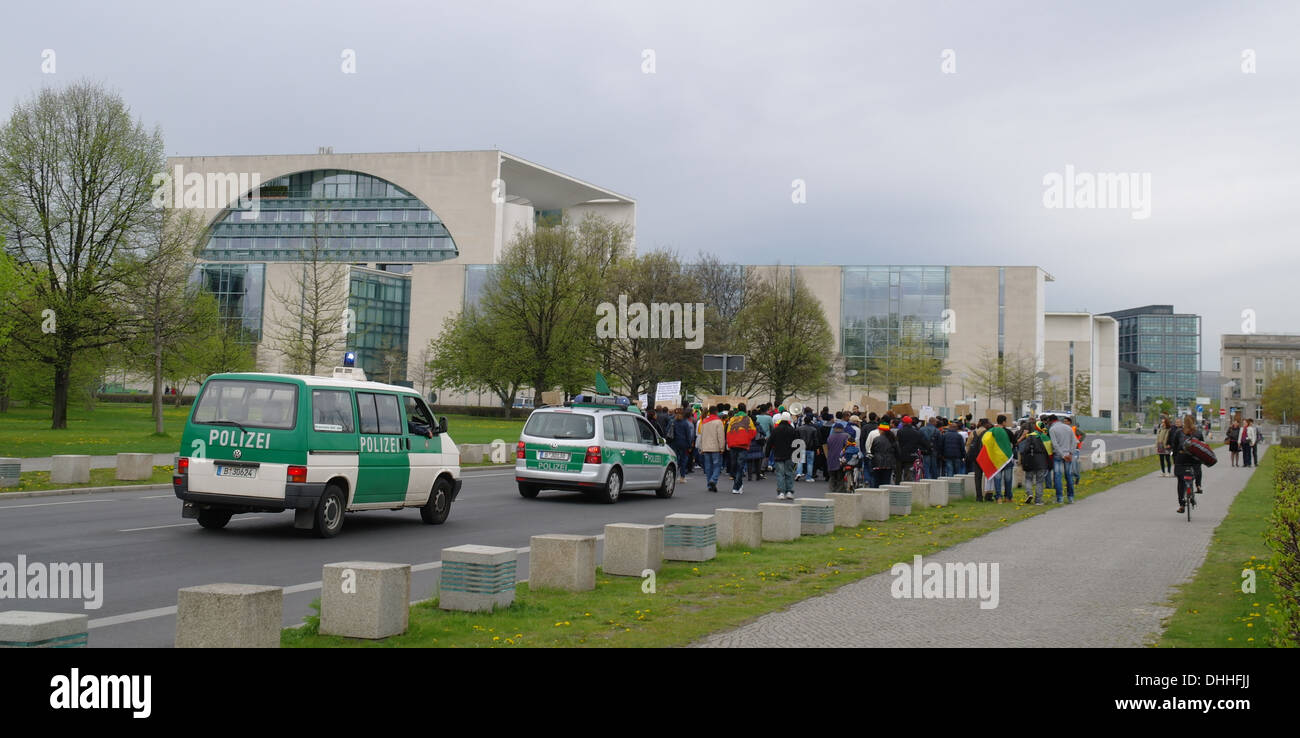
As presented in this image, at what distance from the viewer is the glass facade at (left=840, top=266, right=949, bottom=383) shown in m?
86.2

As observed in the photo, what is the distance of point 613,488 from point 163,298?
72.0 feet

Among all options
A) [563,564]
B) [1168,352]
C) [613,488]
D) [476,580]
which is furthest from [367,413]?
[1168,352]

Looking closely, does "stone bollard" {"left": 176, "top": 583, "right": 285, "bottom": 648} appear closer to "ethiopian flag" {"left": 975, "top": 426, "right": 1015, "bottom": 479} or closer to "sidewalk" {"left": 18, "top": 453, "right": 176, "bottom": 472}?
"ethiopian flag" {"left": 975, "top": 426, "right": 1015, "bottom": 479}

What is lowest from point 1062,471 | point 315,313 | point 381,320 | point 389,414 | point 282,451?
point 1062,471

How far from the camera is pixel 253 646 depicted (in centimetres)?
629

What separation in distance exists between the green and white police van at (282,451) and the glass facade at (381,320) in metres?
64.2

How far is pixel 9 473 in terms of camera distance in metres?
18.3

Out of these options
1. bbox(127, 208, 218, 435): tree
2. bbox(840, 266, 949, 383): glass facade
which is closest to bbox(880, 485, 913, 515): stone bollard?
bbox(127, 208, 218, 435): tree

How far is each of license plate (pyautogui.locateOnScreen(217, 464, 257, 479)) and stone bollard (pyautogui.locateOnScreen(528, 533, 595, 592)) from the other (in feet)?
14.6

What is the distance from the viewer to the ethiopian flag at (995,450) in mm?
21906

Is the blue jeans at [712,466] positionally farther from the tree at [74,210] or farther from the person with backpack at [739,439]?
the tree at [74,210]

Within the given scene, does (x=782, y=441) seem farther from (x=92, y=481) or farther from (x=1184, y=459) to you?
(x=92, y=481)
